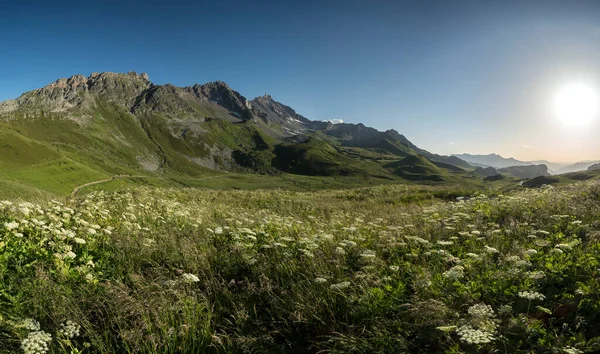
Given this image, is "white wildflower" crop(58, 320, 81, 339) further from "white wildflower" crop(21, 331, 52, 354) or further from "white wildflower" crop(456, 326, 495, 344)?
"white wildflower" crop(456, 326, 495, 344)

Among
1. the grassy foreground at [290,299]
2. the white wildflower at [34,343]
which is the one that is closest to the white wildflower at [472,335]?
the grassy foreground at [290,299]

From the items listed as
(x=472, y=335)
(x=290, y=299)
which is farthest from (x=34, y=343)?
(x=472, y=335)

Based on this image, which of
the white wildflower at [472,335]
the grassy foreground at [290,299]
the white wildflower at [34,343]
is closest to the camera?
the white wildflower at [472,335]

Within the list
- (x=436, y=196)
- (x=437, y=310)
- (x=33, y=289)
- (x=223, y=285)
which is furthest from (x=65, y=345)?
(x=436, y=196)

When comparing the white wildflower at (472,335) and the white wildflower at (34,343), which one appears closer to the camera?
the white wildflower at (472,335)

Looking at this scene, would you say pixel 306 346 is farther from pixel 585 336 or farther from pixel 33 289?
pixel 33 289

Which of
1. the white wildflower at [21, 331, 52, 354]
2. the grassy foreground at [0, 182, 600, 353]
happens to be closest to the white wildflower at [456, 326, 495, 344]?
the grassy foreground at [0, 182, 600, 353]

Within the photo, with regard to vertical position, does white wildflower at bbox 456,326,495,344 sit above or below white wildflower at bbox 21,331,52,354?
above

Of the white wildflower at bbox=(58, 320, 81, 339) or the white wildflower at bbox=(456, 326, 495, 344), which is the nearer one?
the white wildflower at bbox=(456, 326, 495, 344)

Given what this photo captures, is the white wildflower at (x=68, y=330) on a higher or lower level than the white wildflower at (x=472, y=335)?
lower

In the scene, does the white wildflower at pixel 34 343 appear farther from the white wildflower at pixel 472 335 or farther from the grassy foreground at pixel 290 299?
the white wildflower at pixel 472 335

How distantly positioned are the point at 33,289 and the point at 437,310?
606 centimetres

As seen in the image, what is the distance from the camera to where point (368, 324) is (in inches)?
168

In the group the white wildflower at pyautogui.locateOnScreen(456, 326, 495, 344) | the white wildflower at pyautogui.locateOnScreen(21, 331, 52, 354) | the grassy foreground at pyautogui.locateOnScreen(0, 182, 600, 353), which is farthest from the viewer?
the grassy foreground at pyautogui.locateOnScreen(0, 182, 600, 353)
